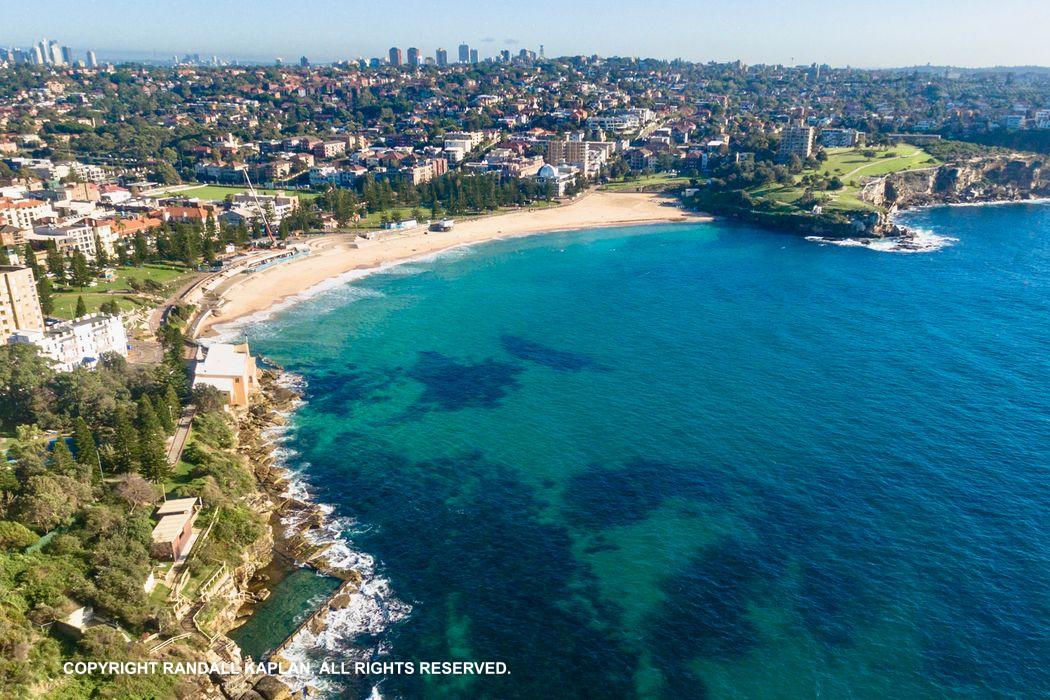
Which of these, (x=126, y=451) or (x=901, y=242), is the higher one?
(x=126, y=451)

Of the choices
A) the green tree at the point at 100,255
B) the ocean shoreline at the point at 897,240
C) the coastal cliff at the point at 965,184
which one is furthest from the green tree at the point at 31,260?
the coastal cliff at the point at 965,184

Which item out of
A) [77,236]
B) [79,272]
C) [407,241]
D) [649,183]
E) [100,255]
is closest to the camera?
[79,272]

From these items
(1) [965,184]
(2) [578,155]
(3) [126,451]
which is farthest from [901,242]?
(3) [126,451]

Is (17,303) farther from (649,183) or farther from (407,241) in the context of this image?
(649,183)

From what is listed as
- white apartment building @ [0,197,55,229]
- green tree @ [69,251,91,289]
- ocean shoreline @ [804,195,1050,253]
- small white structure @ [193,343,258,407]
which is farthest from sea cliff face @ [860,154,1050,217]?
white apartment building @ [0,197,55,229]

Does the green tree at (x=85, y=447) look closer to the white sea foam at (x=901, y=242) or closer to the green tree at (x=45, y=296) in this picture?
the green tree at (x=45, y=296)

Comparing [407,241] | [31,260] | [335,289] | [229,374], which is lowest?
[335,289]
